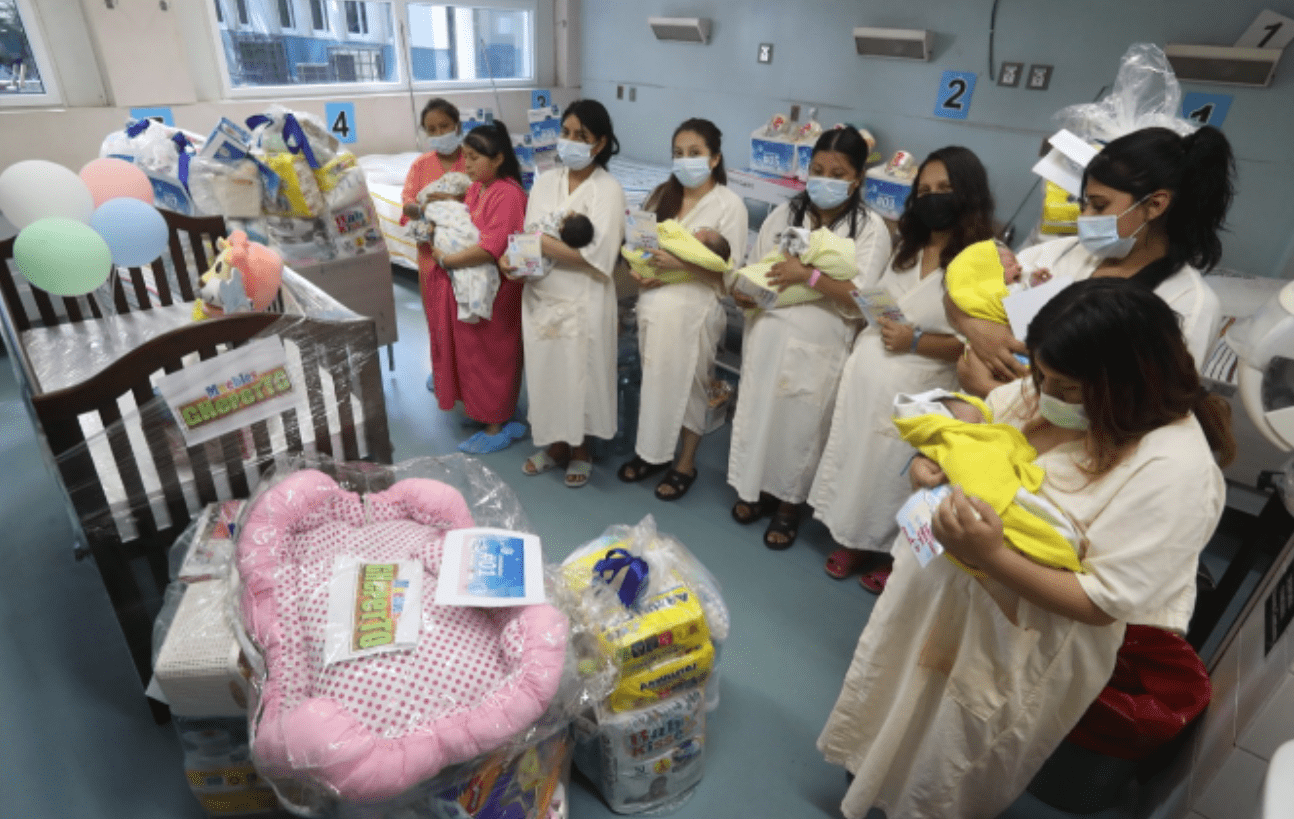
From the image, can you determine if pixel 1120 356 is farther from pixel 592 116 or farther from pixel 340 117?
pixel 340 117

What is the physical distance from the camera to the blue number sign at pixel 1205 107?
3.11m

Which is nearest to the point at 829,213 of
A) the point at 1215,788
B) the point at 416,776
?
the point at 1215,788

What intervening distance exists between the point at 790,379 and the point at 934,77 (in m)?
2.65

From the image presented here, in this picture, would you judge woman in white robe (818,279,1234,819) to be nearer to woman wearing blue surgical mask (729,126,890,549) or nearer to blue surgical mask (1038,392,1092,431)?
blue surgical mask (1038,392,1092,431)

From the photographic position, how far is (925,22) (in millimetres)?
3908

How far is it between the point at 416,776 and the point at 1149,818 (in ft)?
5.73

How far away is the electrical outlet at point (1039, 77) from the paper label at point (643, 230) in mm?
2554

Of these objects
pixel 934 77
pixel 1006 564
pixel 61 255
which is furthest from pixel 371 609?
pixel 934 77

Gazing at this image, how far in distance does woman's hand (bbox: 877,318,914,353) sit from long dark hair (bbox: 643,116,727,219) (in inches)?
34.2

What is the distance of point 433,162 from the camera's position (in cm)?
313

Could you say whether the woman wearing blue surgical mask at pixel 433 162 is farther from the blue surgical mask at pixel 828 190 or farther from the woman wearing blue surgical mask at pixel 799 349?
the blue surgical mask at pixel 828 190

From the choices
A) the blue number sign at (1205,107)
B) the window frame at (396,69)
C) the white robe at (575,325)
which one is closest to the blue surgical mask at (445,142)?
the white robe at (575,325)

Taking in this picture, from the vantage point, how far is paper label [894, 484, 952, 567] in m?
1.17

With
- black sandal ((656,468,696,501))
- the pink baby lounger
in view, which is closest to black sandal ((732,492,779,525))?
black sandal ((656,468,696,501))
